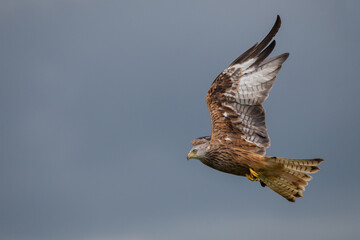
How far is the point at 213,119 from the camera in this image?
11484mm

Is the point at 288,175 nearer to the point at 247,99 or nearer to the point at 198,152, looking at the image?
the point at 247,99

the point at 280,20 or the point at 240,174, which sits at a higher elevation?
the point at 280,20

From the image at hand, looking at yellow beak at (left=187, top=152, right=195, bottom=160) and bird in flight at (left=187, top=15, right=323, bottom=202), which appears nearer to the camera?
bird in flight at (left=187, top=15, right=323, bottom=202)

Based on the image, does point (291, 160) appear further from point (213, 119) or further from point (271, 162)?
point (213, 119)

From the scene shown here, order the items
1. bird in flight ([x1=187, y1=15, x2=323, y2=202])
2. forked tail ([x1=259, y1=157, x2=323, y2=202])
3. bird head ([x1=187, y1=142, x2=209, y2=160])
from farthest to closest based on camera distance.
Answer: bird head ([x1=187, y1=142, x2=209, y2=160]) → bird in flight ([x1=187, y1=15, x2=323, y2=202]) → forked tail ([x1=259, y1=157, x2=323, y2=202])

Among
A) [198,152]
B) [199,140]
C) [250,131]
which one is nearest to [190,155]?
[198,152]

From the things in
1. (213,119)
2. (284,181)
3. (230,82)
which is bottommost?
→ (284,181)

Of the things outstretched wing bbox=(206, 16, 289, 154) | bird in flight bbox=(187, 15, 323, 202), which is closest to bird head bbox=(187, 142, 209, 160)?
bird in flight bbox=(187, 15, 323, 202)

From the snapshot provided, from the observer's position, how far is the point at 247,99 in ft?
36.7

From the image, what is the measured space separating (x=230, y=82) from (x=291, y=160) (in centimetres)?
250

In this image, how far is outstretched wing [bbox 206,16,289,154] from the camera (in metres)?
11.1

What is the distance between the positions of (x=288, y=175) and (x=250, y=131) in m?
1.46

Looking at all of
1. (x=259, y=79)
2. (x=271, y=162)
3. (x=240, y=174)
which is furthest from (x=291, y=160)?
(x=259, y=79)

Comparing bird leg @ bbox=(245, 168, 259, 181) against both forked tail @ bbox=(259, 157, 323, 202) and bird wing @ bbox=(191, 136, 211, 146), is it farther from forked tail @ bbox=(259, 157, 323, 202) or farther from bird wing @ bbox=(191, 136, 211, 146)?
bird wing @ bbox=(191, 136, 211, 146)
